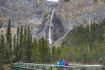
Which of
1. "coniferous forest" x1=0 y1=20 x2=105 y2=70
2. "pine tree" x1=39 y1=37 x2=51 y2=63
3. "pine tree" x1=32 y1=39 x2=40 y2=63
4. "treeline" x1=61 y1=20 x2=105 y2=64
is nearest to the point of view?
"coniferous forest" x1=0 y1=20 x2=105 y2=70

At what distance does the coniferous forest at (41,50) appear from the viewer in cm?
9412

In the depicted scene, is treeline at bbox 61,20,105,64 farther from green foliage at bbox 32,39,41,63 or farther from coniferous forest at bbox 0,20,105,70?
green foliage at bbox 32,39,41,63

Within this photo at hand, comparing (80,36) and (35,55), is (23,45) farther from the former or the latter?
(80,36)

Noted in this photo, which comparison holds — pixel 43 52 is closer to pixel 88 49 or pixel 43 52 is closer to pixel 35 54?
pixel 35 54

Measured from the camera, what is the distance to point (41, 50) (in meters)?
122

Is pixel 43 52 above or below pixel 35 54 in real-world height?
below

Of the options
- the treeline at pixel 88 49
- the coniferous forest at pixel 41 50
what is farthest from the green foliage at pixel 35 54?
the treeline at pixel 88 49

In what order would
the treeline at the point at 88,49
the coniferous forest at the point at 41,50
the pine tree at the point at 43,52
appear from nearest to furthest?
the coniferous forest at the point at 41,50, the pine tree at the point at 43,52, the treeline at the point at 88,49

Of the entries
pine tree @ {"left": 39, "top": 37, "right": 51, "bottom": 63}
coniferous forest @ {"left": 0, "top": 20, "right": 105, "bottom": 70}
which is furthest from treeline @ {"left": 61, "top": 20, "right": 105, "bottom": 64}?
pine tree @ {"left": 39, "top": 37, "right": 51, "bottom": 63}

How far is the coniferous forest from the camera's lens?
94.1 metres

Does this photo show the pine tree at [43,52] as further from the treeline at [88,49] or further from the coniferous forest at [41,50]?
the treeline at [88,49]

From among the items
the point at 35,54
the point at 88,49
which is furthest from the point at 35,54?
the point at 88,49

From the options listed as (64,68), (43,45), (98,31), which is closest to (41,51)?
(43,45)

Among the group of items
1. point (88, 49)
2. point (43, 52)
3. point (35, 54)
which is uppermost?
point (35, 54)
